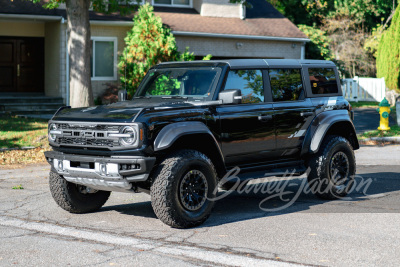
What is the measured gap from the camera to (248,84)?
28.2 ft

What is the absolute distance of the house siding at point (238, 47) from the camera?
26.2 meters

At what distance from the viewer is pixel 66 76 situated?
2280 centimetres

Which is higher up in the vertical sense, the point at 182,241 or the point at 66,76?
the point at 66,76

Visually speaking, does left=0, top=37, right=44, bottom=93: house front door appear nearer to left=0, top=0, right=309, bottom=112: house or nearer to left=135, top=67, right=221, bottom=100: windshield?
left=0, top=0, right=309, bottom=112: house

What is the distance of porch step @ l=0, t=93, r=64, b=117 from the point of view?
2155cm

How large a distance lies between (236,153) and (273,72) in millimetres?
1489

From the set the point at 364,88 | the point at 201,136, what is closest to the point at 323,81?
the point at 201,136

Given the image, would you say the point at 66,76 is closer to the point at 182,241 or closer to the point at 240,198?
the point at 240,198

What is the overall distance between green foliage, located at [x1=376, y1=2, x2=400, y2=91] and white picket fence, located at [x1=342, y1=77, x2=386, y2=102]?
4.96 metres

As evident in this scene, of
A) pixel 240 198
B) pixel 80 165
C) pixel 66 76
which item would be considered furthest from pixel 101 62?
pixel 80 165

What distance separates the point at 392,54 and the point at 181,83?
2260 centimetres

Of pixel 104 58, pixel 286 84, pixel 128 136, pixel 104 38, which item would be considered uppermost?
pixel 104 38

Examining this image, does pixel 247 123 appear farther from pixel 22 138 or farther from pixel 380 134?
pixel 380 134

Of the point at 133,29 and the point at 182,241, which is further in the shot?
the point at 133,29
